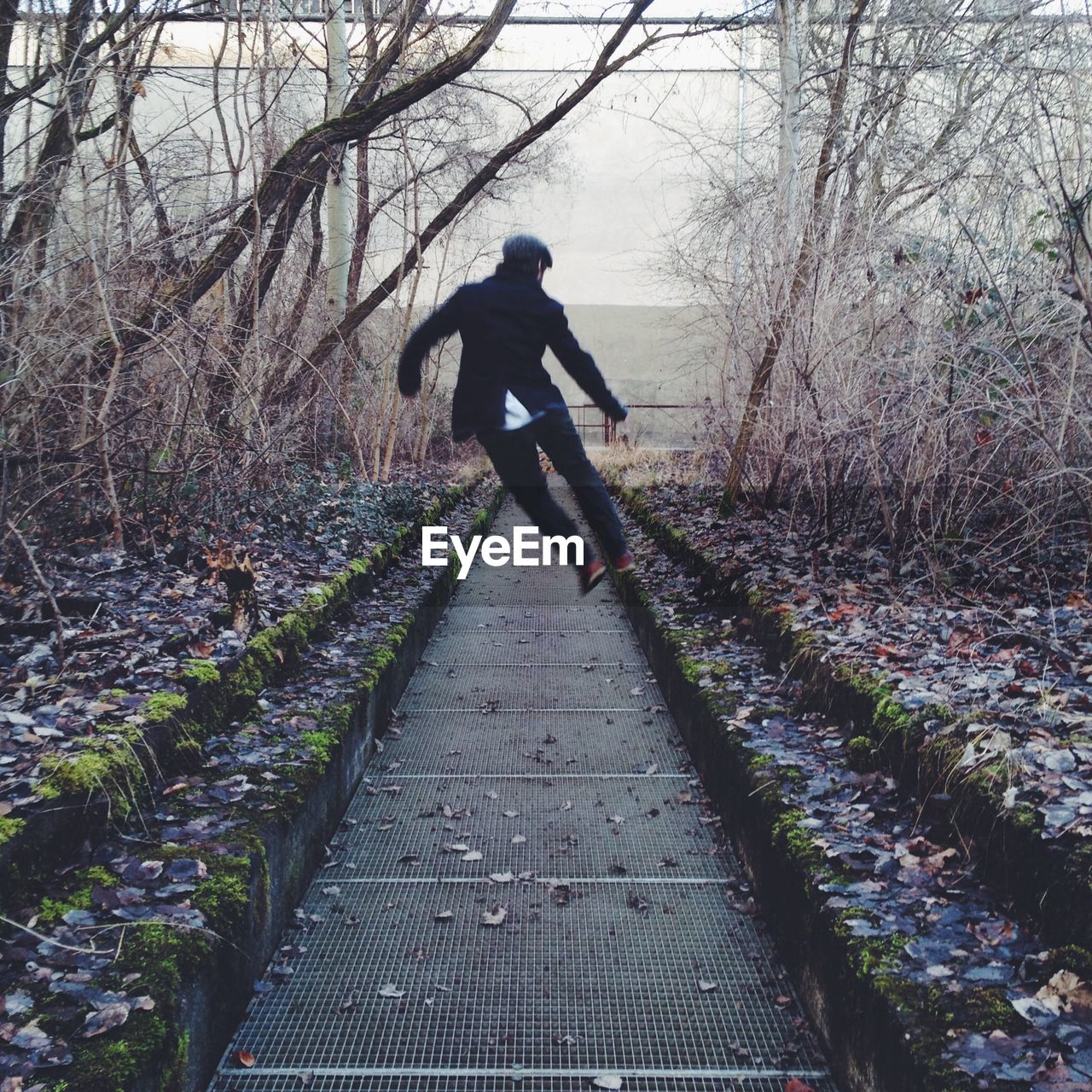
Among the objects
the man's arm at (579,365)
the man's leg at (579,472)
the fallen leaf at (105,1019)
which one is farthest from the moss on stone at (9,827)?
the man's arm at (579,365)

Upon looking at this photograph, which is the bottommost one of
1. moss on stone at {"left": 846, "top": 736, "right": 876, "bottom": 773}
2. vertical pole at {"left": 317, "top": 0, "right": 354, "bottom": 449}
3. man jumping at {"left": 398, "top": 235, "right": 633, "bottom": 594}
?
moss on stone at {"left": 846, "top": 736, "right": 876, "bottom": 773}

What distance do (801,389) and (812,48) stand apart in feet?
17.2

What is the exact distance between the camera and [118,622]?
13.6 feet

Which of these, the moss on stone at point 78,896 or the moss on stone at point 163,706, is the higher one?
the moss on stone at point 163,706

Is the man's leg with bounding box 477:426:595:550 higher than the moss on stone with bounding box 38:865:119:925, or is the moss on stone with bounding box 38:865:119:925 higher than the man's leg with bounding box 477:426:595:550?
the man's leg with bounding box 477:426:595:550

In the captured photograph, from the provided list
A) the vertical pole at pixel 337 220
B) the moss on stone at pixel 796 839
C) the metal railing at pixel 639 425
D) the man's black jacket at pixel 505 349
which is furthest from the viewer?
the metal railing at pixel 639 425

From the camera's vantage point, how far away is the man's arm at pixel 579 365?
3938 millimetres

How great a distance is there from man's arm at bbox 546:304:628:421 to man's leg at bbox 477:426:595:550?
291mm

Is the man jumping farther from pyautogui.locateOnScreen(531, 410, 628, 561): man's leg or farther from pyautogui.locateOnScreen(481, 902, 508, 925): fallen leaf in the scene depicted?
pyautogui.locateOnScreen(481, 902, 508, 925): fallen leaf

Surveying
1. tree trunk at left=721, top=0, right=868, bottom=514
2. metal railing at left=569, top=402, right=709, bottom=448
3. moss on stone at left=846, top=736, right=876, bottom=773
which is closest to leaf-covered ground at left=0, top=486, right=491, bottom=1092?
moss on stone at left=846, top=736, right=876, bottom=773

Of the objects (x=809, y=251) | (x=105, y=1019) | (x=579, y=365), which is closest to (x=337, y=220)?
(x=809, y=251)

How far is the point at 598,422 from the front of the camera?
768 inches

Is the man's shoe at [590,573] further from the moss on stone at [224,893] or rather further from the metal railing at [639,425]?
the metal railing at [639,425]

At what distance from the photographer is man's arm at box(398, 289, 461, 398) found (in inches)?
157
